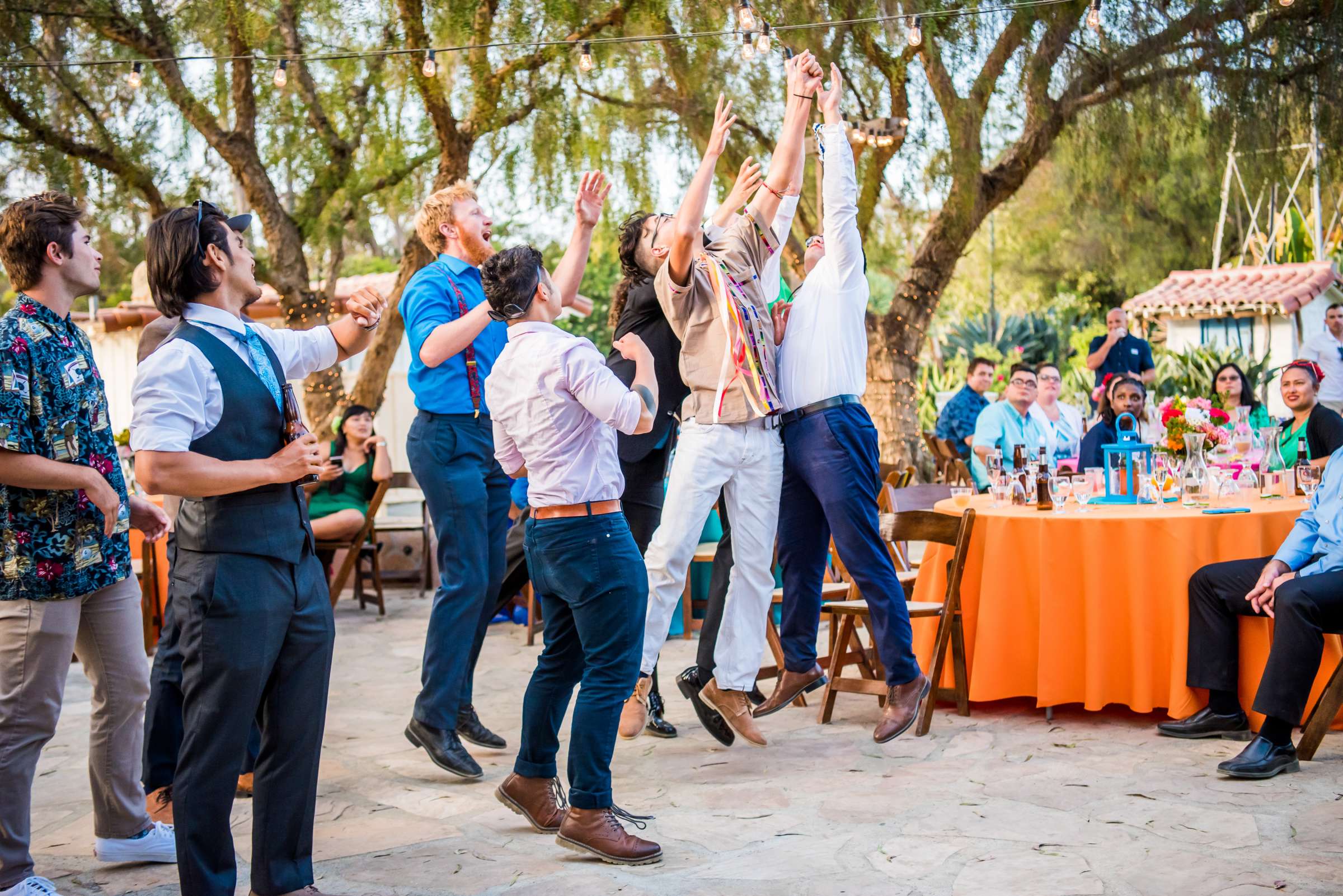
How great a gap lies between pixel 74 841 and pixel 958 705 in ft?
10.1

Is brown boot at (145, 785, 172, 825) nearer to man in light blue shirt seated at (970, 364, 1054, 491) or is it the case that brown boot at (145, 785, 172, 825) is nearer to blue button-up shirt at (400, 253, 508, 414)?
blue button-up shirt at (400, 253, 508, 414)

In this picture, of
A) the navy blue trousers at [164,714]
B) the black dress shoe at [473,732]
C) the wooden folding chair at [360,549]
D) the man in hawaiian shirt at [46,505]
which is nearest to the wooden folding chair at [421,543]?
the wooden folding chair at [360,549]

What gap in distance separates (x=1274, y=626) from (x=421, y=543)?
632 cm

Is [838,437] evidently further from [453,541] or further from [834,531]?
[453,541]

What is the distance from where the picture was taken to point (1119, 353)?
10516 millimetres

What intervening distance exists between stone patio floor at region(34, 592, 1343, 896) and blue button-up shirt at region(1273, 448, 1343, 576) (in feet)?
2.04

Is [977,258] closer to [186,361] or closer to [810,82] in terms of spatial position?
[810,82]

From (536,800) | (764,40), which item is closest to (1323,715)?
(536,800)

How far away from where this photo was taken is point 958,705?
4871mm

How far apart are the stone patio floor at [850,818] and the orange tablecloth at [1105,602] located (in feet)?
0.51

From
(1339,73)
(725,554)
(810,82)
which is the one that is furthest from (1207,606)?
(1339,73)

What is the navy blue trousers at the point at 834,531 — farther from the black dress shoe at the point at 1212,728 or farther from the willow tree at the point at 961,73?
the willow tree at the point at 961,73

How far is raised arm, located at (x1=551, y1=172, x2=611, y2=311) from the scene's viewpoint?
389cm

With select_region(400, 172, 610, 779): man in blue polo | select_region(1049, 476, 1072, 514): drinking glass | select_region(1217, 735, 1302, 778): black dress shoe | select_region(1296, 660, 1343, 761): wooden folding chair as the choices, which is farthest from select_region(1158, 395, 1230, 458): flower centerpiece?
select_region(400, 172, 610, 779): man in blue polo
